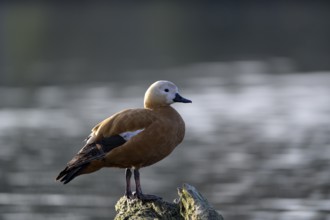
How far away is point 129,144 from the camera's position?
8719mm

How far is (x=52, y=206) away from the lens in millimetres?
14078

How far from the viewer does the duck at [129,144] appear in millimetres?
8617

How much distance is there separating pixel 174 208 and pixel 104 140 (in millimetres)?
847

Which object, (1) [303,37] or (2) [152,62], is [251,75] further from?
(1) [303,37]

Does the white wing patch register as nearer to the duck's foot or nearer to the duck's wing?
the duck's wing

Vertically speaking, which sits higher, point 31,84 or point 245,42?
point 245,42

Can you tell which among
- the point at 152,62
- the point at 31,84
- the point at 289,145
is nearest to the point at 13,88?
the point at 31,84

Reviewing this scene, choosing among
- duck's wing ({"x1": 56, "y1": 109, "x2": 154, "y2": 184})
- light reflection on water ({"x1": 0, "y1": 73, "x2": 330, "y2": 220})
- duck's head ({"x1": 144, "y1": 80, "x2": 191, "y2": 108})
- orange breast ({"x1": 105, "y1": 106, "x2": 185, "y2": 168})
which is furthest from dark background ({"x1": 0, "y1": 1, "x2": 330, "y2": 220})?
duck's wing ({"x1": 56, "y1": 109, "x2": 154, "y2": 184})

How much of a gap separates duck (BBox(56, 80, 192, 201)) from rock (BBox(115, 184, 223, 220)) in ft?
0.24

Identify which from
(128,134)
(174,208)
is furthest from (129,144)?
(174,208)

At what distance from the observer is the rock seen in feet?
25.6

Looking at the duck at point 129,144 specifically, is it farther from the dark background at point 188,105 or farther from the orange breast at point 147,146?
the dark background at point 188,105

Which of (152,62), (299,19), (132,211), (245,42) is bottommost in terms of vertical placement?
(132,211)

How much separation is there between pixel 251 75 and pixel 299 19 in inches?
637
